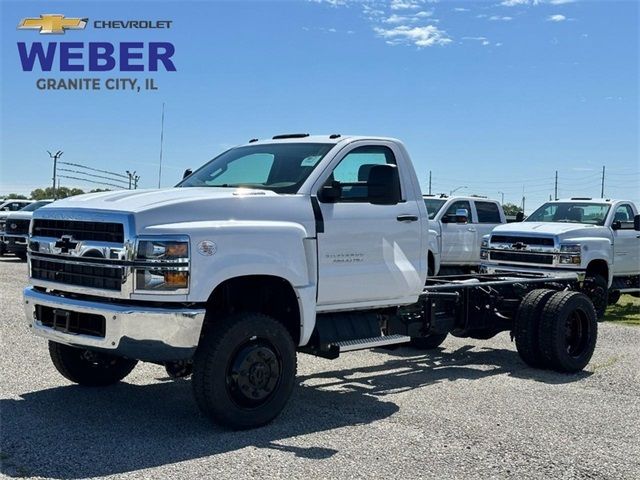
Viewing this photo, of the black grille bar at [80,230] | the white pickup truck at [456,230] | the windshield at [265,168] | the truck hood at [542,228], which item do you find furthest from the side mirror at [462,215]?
the black grille bar at [80,230]

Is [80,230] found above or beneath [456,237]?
above

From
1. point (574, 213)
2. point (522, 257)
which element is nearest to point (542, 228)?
point (522, 257)

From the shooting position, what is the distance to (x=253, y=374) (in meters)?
5.86

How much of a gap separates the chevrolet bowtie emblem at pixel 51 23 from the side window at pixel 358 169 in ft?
34.5

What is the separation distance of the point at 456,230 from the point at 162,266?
11.1 m

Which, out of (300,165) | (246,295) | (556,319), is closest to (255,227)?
(246,295)

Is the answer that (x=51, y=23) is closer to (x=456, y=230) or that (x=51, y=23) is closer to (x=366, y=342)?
(x=456, y=230)

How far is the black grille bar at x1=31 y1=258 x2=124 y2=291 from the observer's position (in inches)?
220

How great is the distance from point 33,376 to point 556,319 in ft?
17.5

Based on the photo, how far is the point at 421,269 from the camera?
729 centimetres

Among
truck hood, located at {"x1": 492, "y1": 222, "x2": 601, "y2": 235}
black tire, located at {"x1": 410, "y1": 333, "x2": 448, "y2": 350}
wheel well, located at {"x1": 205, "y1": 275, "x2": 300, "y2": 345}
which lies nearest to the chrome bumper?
wheel well, located at {"x1": 205, "y1": 275, "x2": 300, "y2": 345}

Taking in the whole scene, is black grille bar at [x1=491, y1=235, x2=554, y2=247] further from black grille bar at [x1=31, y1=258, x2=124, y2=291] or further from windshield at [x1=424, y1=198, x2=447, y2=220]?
black grille bar at [x1=31, y1=258, x2=124, y2=291]

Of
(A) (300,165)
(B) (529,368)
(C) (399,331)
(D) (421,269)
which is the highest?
(A) (300,165)

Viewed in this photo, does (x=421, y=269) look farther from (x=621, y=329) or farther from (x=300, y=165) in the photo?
(x=621, y=329)
